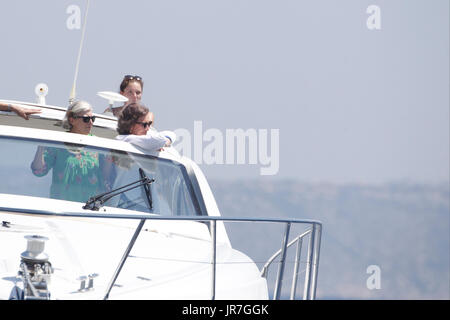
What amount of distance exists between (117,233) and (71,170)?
0.52m

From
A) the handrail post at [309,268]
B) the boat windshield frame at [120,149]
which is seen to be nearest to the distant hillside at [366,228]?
the boat windshield frame at [120,149]

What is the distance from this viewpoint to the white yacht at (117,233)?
250 cm

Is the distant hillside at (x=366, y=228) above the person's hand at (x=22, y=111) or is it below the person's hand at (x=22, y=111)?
below

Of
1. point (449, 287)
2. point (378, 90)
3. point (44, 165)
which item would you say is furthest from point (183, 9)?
point (44, 165)

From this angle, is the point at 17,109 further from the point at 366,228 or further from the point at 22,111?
the point at 366,228

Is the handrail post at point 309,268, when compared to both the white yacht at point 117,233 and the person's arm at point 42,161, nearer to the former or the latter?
the white yacht at point 117,233

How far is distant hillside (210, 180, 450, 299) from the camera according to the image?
789 centimetres

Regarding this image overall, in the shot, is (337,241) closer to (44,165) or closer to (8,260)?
(44,165)

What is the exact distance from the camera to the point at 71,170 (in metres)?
3.57

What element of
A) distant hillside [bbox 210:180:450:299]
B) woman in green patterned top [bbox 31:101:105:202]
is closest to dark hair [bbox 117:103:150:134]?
woman in green patterned top [bbox 31:101:105:202]

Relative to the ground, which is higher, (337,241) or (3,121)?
(3,121)

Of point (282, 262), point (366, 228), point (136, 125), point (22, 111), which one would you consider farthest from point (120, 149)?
point (366, 228)

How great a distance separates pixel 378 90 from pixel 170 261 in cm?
575
